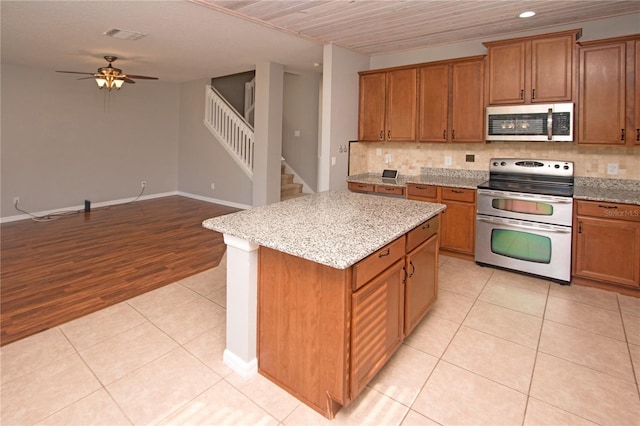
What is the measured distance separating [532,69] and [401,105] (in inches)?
57.6

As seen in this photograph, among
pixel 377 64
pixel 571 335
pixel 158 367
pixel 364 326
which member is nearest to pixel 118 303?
pixel 158 367

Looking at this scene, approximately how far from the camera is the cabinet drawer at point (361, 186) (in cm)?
453

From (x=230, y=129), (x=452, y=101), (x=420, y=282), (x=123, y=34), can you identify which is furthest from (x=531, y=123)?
(x=230, y=129)

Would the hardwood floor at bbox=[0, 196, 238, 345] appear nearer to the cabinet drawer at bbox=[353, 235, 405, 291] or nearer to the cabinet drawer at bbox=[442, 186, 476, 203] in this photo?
the cabinet drawer at bbox=[353, 235, 405, 291]

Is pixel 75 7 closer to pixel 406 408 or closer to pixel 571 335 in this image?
pixel 406 408

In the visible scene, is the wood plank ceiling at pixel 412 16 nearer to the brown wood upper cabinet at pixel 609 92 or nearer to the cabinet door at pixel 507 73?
the cabinet door at pixel 507 73

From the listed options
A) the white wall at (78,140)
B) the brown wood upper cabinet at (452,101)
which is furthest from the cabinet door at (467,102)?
the white wall at (78,140)

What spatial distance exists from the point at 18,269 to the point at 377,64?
195 inches

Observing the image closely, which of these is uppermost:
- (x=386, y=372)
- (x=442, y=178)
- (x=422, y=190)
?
(x=442, y=178)

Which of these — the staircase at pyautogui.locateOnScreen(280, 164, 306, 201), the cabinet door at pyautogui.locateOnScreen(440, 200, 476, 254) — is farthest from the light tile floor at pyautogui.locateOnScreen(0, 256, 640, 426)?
the staircase at pyautogui.locateOnScreen(280, 164, 306, 201)

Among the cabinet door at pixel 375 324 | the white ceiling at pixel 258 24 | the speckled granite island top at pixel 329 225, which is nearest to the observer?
the speckled granite island top at pixel 329 225

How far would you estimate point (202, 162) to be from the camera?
753 cm

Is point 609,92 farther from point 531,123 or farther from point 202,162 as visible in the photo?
point 202,162

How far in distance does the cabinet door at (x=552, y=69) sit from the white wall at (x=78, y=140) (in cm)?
692
